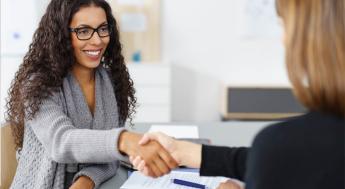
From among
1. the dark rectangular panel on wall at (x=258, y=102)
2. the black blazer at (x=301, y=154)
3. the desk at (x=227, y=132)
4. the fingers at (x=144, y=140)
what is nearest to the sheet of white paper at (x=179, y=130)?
the desk at (x=227, y=132)

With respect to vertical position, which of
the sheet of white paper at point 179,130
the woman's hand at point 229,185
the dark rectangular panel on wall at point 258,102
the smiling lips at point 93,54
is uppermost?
the smiling lips at point 93,54

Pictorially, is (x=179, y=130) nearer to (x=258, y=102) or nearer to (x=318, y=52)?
(x=318, y=52)

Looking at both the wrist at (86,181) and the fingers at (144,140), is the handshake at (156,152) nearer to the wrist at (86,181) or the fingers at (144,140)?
the fingers at (144,140)

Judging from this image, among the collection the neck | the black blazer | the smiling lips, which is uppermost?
the smiling lips

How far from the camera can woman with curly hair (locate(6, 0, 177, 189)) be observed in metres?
1.23

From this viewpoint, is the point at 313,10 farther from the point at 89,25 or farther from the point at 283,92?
the point at 283,92

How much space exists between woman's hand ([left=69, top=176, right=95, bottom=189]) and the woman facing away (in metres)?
0.63

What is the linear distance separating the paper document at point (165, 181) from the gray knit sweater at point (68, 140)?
0.09m

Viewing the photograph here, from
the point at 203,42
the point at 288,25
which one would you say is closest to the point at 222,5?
the point at 203,42

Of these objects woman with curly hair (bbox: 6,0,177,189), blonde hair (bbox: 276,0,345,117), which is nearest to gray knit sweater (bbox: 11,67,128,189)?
woman with curly hair (bbox: 6,0,177,189)

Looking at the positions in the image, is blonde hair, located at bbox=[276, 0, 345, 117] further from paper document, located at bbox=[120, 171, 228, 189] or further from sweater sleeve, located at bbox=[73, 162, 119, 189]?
sweater sleeve, located at bbox=[73, 162, 119, 189]

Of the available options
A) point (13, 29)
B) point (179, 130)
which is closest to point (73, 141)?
point (179, 130)

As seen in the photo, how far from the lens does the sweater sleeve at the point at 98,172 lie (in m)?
1.32

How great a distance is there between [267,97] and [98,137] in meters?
3.69
